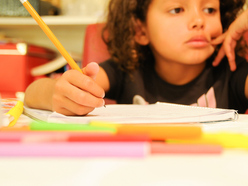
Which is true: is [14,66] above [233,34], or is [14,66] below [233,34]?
below

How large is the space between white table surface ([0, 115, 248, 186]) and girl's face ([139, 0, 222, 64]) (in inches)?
22.2

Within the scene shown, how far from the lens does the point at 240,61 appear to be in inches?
30.2

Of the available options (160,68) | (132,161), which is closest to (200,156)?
(132,161)

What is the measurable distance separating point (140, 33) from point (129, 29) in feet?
0.13

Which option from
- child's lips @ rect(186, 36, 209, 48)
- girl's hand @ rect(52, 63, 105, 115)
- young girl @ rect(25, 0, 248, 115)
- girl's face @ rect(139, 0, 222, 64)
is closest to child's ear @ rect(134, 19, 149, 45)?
young girl @ rect(25, 0, 248, 115)

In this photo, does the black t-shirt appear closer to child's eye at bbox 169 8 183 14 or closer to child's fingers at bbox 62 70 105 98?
child's eye at bbox 169 8 183 14

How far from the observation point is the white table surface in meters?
0.13

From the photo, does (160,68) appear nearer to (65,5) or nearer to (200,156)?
(200,156)

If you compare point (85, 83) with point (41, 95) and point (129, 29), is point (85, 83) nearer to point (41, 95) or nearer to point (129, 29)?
point (41, 95)

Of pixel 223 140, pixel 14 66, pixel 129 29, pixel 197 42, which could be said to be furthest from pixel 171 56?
pixel 14 66

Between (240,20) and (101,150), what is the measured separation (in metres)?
0.64

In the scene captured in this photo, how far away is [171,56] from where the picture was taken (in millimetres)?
756

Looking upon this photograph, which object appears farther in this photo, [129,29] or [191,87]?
[129,29]

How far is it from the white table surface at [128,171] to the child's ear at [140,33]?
2.44 ft
